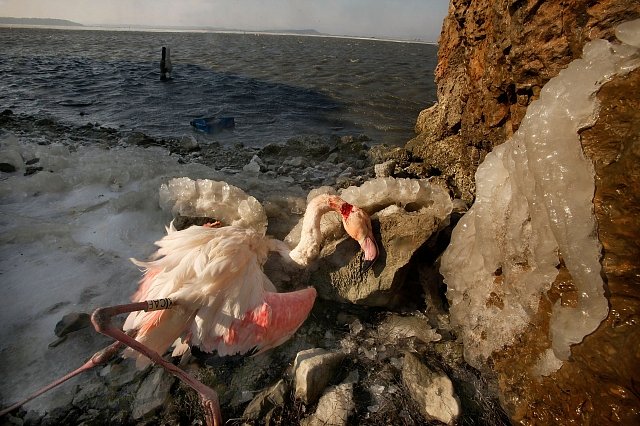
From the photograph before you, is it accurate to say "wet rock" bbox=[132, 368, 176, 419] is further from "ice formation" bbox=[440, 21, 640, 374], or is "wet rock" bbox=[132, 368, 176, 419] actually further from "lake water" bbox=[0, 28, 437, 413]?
"ice formation" bbox=[440, 21, 640, 374]

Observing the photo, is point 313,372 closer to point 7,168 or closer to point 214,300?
point 214,300

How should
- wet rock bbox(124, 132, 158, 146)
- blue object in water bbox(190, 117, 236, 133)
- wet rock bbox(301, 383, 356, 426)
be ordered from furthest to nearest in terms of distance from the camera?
blue object in water bbox(190, 117, 236, 133) → wet rock bbox(124, 132, 158, 146) → wet rock bbox(301, 383, 356, 426)

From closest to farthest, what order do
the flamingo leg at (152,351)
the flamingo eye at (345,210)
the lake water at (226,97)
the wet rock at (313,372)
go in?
the flamingo leg at (152,351)
the wet rock at (313,372)
the flamingo eye at (345,210)
the lake water at (226,97)

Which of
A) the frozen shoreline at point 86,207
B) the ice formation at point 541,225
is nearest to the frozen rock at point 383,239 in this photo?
the ice formation at point 541,225

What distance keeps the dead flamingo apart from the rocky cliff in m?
1.35

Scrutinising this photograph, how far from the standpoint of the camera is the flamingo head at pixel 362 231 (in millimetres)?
2959

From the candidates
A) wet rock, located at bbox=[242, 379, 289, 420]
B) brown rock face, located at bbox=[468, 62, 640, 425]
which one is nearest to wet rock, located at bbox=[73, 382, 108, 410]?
wet rock, located at bbox=[242, 379, 289, 420]

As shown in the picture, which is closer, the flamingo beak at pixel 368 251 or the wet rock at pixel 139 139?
the flamingo beak at pixel 368 251

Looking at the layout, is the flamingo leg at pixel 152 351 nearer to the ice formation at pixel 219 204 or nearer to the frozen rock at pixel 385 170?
the ice formation at pixel 219 204

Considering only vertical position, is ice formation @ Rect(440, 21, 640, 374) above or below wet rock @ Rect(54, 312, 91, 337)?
above

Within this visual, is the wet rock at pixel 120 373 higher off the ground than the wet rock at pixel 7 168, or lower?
lower

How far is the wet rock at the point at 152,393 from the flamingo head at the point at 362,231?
→ 173cm

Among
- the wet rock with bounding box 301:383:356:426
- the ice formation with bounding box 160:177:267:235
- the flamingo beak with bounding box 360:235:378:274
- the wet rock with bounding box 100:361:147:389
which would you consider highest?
the flamingo beak with bounding box 360:235:378:274

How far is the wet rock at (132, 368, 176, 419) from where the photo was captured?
2.39 metres
